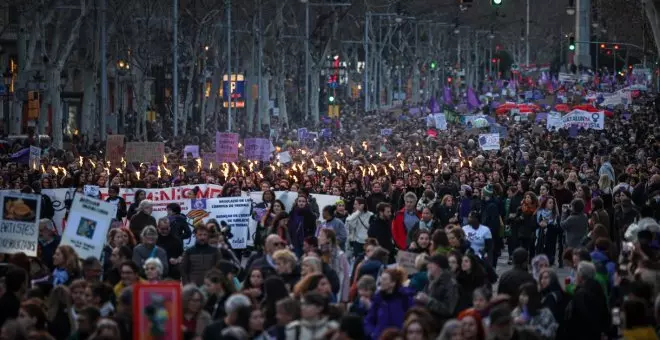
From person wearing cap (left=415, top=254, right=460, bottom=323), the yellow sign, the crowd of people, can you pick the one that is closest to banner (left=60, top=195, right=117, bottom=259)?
the crowd of people

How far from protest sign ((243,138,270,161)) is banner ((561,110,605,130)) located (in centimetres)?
1079

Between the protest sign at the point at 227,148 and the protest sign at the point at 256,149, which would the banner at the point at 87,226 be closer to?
the protest sign at the point at 227,148

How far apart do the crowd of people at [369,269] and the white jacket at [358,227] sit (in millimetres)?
19

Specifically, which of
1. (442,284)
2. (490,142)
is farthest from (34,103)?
(442,284)

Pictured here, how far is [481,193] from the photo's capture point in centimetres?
2488

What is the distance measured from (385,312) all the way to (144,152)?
22.8m

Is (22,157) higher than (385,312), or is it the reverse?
(22,157)

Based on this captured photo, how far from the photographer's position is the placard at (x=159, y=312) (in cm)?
1178

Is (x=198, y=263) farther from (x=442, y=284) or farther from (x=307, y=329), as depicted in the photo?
(x=307, y=329)

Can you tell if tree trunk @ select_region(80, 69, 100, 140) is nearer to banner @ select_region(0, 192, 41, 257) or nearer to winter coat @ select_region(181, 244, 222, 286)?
banner @ select_region(0, 192, 41, 257)

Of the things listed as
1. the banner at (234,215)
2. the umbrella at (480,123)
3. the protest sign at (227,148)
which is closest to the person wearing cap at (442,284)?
the banner at (234,215)

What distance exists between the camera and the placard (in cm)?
1178

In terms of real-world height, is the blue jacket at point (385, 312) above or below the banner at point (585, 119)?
below

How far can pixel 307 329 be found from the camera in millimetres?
11703
